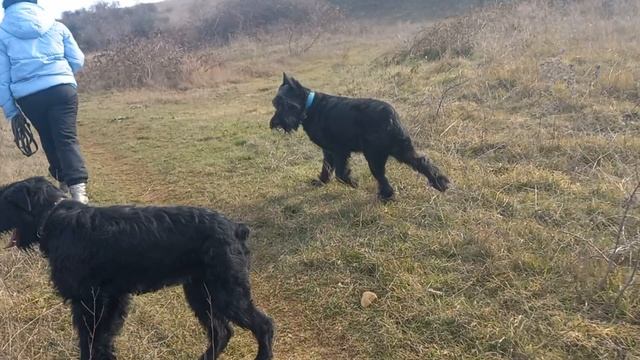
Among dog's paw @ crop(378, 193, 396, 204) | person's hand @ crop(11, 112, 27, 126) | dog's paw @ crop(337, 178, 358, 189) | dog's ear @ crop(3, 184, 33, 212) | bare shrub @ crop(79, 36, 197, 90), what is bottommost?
bare shrub @ crop(79, 36, 197, 90)

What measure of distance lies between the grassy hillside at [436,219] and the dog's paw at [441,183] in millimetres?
141

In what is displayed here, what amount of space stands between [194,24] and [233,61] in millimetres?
13843

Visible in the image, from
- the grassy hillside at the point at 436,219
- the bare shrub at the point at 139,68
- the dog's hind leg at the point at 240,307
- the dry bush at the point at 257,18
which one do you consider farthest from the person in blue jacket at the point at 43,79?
the dry bush at the point at 257,18

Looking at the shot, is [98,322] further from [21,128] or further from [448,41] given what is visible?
[448,41]

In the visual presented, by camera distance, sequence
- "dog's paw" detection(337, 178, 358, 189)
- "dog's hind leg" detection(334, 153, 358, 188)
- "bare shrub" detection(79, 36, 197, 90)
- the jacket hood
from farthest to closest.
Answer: "bare shrub" detection(79, 36, 197, 90), "dog's paw" detection(337, 178, 358, 189), "dog's hind leg" detection(334, 153, 358, 188), the jacket hood

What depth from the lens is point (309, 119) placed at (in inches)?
252

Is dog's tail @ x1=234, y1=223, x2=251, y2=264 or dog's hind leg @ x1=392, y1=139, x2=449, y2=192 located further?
A: dog's hind leg @ x1=392, y1=139, x2=449, y2=192

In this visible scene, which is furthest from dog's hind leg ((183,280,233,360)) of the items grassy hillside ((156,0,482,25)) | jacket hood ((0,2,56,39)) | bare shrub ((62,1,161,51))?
bare shrub ((62,1,161,51))

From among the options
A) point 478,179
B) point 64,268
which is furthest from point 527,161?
point 64,268

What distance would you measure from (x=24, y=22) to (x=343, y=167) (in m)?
3.68

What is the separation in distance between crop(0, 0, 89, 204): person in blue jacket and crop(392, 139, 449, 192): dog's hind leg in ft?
11.4

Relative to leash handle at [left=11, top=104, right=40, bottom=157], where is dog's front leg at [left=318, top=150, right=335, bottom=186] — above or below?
below

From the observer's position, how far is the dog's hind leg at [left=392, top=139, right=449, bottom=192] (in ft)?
18.6

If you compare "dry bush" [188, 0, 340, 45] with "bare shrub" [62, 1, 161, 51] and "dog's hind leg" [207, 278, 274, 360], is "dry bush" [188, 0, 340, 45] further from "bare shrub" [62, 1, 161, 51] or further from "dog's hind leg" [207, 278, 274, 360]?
"dog's hind leg" [207, 278, 274, 360]
